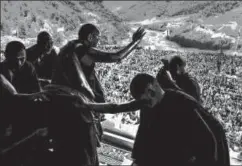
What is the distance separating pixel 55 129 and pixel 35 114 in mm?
253

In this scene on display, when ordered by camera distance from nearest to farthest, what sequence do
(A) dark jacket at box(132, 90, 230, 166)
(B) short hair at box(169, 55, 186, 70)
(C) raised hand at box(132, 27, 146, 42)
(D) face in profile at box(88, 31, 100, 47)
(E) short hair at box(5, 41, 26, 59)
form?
(A) dark jacket at box(132, 90, 230, 166) → (E) short hair at box(5, 41, 26, 59) → (D) face in profile at box(88, 31, 100, 47) → (B) short hair at box(169, 55, 186, 70) → (C) raised hand at box(132, 27, 146, 42)

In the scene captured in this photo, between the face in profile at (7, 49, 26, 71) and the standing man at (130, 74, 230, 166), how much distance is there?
129 centimetres

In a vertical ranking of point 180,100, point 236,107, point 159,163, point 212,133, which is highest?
point 180,100

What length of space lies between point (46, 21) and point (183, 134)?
61173mm

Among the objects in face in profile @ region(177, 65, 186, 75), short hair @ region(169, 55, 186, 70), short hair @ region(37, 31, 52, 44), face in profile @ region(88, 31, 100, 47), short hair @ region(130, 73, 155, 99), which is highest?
face in profile @ region(88, 31, 100, 47)

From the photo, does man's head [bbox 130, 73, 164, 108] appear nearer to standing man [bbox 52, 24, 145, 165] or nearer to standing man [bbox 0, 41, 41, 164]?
standing man [bbox 52, 24, 145, 165]

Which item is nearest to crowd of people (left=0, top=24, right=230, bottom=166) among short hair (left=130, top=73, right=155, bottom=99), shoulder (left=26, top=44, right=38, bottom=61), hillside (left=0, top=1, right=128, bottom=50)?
short hair (left=130, top=73, right=155, bottom=99)

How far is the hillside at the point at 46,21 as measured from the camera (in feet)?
183

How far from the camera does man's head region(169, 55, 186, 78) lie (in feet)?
12.4

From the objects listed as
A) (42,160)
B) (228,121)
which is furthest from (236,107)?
(42,160)

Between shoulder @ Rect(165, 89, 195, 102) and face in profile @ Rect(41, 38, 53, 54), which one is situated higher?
face in profile @ Rect(41, 38, 53, 54)

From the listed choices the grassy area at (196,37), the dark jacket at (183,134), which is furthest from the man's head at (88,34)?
the grassy area at (196,37)

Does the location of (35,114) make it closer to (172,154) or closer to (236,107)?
(172,154)

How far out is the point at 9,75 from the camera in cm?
341
